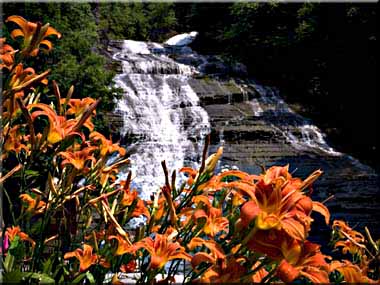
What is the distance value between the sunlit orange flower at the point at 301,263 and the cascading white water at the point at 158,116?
540cm

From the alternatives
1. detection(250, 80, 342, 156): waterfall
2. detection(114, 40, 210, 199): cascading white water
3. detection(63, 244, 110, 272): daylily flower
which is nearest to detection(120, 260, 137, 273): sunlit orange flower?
detection(63, 244, 110, 272): daylily flower

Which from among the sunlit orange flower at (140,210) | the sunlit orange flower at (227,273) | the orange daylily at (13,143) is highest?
the orange daylily at (13,143)

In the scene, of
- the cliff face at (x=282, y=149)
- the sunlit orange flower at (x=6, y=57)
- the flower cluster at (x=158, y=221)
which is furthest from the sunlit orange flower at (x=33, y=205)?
the cliff face at (x=282, y=149)

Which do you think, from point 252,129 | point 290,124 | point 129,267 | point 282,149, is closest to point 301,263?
point 129,267

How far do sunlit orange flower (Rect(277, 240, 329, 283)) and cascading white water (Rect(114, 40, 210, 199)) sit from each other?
540 centimetres

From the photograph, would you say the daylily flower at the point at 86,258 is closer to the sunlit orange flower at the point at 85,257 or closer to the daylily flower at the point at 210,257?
the sunlit orange flower at the point at 85,257

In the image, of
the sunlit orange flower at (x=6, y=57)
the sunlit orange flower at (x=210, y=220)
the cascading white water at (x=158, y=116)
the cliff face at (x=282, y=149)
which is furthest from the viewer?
the cascading white water at (x=158, y=116)

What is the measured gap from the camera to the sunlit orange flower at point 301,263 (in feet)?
1.66

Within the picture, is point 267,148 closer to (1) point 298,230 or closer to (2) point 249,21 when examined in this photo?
(2) point 249,21

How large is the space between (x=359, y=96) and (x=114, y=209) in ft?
31.6

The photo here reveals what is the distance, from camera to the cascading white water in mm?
6715

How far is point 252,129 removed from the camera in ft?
25.3

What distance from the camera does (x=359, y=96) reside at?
966cm

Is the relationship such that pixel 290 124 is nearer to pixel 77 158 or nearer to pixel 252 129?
pixel 252 129
